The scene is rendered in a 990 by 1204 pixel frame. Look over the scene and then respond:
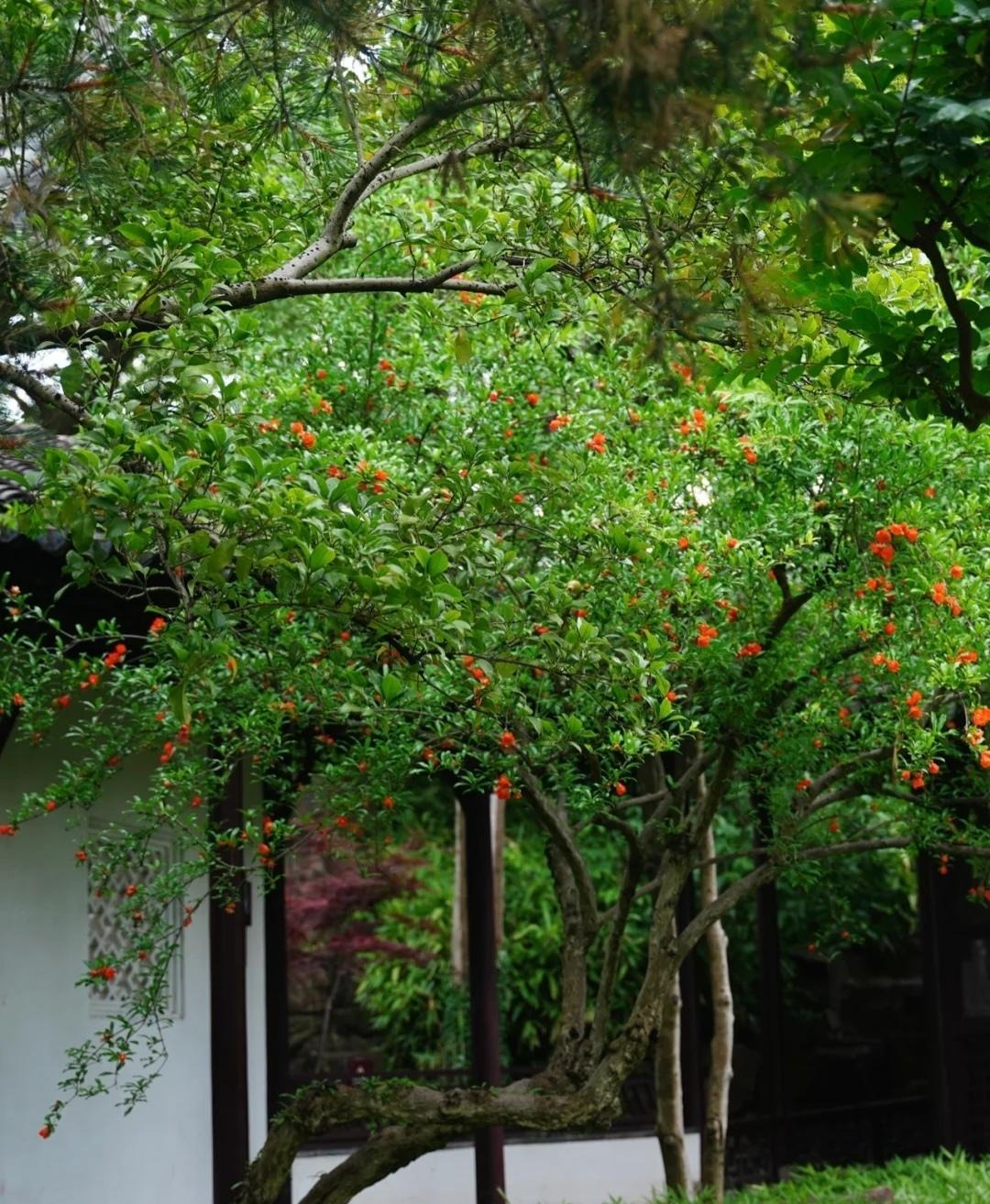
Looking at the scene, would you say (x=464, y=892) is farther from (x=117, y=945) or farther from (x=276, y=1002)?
(x=117, y=945)

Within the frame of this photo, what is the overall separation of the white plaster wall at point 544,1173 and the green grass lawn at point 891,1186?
572mm

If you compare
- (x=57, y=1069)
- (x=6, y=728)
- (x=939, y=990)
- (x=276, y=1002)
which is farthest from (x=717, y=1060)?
(x=6, y=728)

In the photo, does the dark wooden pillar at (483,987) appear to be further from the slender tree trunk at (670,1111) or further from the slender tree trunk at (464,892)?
the slender tree trunk at (464,892)

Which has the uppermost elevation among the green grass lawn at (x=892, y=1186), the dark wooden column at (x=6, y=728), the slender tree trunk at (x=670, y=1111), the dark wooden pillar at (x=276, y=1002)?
the dark wooden column at (x=6, y=728)

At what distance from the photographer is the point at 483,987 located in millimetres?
7883

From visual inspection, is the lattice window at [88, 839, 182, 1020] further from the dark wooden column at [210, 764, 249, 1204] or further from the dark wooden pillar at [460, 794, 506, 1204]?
the dark wooden pillar at [460, 794, 506, 1204]

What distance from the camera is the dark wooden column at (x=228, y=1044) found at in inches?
266

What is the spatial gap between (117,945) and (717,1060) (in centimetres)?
311

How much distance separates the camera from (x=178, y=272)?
344 cm

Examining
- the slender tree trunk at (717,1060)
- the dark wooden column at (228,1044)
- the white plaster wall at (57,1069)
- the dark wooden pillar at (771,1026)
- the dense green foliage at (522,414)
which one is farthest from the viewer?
the dark wooden pillar at (771,1026)

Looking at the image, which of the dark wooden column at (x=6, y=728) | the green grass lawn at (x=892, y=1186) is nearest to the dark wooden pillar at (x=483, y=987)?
the green grass lawn at (x=892, y=1186)

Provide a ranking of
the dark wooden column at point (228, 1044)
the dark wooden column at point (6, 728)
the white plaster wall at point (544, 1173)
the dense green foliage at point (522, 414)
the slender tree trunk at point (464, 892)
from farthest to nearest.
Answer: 1. the slender tree trunk at point (464, 892)
2. the white plaster wall at point (544, 1173)
3. the dark wooden column at point (228, 1044)
4. the dark wooden column at point (6, 728)
5. the dense green foliage at point (522, 414)

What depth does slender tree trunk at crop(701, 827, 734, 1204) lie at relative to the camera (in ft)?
25.8

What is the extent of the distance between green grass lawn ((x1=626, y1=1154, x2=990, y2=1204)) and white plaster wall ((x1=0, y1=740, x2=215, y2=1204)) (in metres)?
2.52
